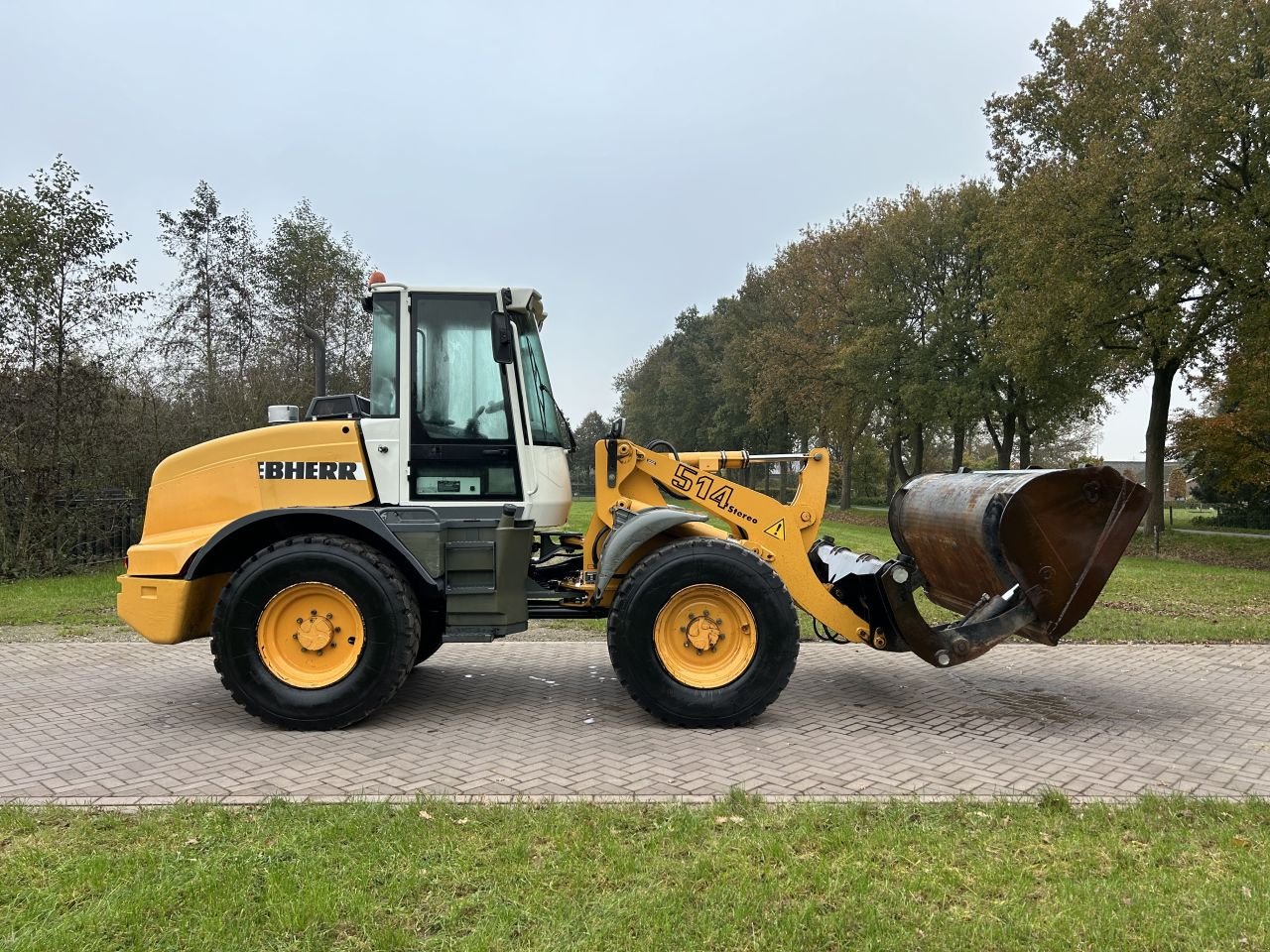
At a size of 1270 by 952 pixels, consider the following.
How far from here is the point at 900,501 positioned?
7094 millimetres

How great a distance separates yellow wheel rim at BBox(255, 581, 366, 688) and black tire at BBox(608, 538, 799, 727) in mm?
1716

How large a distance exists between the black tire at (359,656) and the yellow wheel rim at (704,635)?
165cm

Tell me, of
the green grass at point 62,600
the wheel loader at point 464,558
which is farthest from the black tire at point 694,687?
the green grass at point 62,600

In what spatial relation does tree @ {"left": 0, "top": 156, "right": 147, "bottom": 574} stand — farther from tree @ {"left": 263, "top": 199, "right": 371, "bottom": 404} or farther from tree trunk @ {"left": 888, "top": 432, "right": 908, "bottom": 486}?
tree trunk @ {"left": 888, "top": 432, "right": 908, "bottom": 486}

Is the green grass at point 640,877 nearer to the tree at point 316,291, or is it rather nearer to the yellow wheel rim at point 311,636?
the yellow wheel rim at point 311,636

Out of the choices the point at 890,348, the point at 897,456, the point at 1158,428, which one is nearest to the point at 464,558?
the point at 1158,428

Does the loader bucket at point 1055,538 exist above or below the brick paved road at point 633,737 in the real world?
above

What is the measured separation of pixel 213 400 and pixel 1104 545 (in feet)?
51.3

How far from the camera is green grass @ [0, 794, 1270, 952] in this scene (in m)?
2.95

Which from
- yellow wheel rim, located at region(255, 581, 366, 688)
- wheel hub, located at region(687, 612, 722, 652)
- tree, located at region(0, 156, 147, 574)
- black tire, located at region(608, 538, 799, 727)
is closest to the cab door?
yellow wheel rim, located at region(255, 581, 366, 688)

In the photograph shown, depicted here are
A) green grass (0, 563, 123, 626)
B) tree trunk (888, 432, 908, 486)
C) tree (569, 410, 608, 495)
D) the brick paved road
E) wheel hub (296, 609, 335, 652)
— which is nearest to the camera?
the brick paved road

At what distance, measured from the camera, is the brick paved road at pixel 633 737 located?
175 inches

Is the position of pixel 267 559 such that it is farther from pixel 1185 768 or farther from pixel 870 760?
pixel 1185 768

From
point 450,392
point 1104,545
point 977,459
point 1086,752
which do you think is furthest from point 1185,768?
point 977,459
